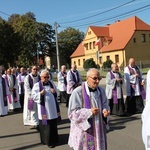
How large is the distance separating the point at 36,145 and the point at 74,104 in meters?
2.70

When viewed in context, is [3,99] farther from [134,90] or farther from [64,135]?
[134,90]

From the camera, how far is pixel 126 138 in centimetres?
679

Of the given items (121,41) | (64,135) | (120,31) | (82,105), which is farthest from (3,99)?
(120,31)

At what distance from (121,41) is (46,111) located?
158ft

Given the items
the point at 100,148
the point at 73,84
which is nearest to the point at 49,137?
the point at 100,148

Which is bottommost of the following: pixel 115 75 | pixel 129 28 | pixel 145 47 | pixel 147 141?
pixel 147 141

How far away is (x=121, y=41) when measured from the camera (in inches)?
2109

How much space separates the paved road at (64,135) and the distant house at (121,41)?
128 feet

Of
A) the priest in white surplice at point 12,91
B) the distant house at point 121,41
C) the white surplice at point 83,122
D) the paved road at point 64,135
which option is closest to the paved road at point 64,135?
the paved road at point 64,135

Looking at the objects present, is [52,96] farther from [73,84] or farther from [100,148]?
[73,84]

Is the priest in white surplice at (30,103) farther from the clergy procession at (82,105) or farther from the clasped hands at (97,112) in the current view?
the clasped hands at (97,112)

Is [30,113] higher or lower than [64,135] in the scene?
higher

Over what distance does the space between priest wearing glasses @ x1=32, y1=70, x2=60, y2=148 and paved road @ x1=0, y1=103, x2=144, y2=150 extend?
0.67 ft

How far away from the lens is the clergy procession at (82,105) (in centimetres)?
442
